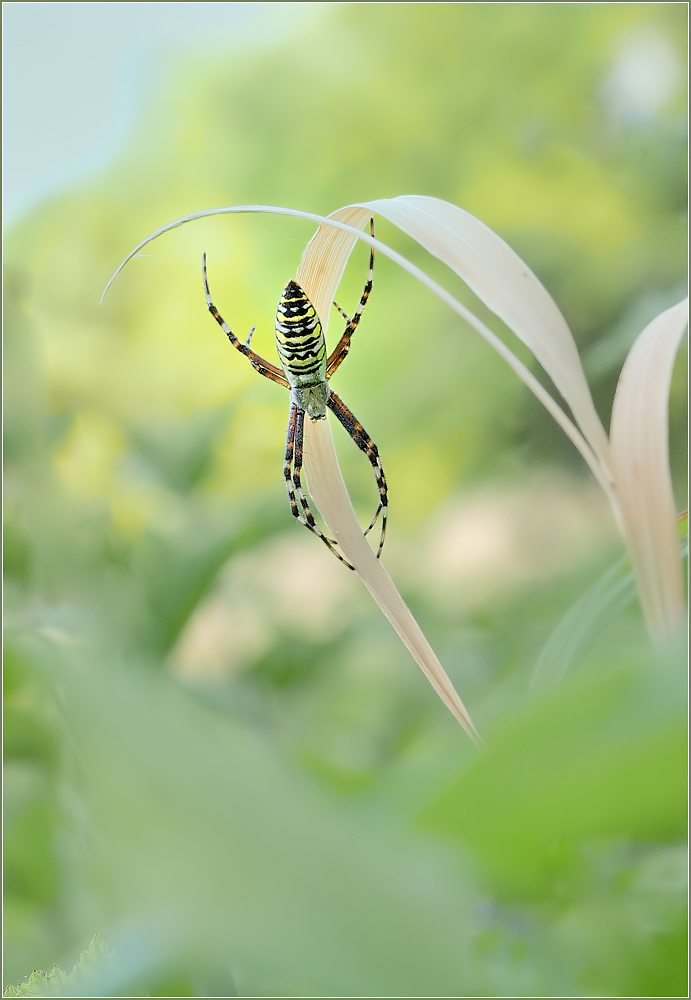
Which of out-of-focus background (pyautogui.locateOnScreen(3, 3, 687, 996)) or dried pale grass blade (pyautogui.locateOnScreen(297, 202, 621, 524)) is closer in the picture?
dried pale grass blade (pyautogui.locateOnScreen(297, 202, 621, 524))

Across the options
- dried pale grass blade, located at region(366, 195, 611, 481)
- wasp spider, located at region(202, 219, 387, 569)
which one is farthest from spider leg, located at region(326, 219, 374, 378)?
dried pale grass blade, located at region(366, 195, 611, 481)

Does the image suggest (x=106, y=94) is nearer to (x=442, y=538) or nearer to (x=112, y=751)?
(x=442, y=538)

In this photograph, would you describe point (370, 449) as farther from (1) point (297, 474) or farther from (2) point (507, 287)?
(2) point (507, 287)

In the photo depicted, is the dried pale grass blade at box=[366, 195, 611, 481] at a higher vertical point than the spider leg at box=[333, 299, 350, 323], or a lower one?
lower

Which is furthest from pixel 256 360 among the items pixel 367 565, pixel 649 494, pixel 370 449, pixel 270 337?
pixel 649 494

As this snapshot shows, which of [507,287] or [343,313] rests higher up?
[343,313]

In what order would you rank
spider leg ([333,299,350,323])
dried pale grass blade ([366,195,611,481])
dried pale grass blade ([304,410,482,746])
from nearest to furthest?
dried pale grass blade ([366,195,611,481]), dried pale grass blade ([304,410,482,746]), spider leg ([333,299,350,323])

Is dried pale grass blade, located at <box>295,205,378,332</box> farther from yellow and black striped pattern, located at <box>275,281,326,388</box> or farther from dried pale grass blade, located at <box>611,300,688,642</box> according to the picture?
dried pale grass blade, located at <box>611,300,688,642</box>
